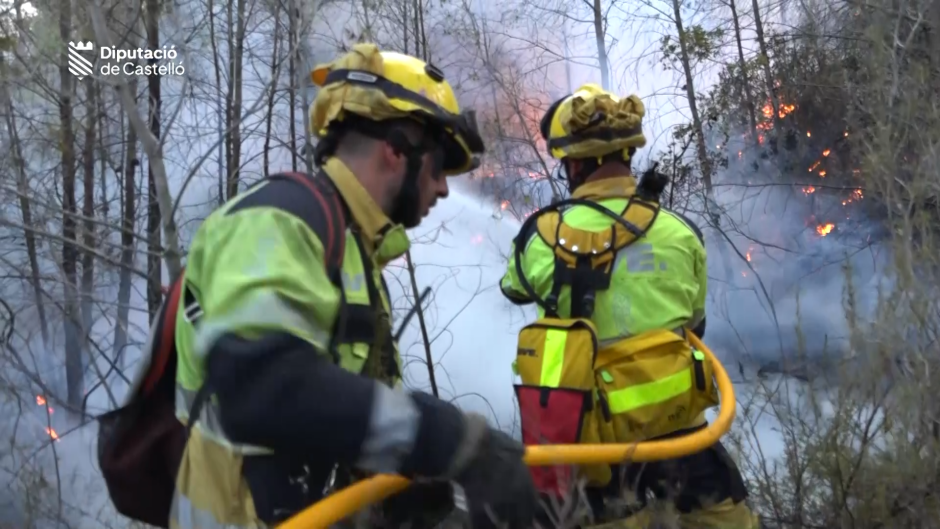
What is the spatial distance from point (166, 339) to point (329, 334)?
39cm

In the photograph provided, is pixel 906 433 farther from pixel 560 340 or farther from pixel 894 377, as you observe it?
pixel 560 340

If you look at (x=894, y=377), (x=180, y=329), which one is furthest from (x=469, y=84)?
(x=180, y=329)

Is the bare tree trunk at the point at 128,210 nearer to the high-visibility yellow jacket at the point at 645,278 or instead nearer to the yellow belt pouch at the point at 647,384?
the high-visibility yellow jacket at the point at 645,278

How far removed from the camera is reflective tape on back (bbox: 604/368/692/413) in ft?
8.53

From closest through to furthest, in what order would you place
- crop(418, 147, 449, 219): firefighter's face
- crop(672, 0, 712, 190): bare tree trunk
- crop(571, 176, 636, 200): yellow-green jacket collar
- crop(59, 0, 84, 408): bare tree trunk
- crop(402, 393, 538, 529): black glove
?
crop(402, 393, 538, 529): black glove, crop(418, 147, 449, 219): firefighter's face, crop(571, 176, 636, 200): yellow-green jacket collar, crop(59, 0, 84, 408): bare tree trunk, crop(672, 0, 712, 190): bare tree trunk

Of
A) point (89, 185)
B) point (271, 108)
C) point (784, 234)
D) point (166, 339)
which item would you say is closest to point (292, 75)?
point (271, 108)

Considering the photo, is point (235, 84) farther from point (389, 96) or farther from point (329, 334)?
point (329, 334)

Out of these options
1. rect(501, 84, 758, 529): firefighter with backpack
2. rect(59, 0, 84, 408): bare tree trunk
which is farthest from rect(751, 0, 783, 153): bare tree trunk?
rect(59, 0, 84, 408): bare tree trunk

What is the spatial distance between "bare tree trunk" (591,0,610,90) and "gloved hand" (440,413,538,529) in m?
6.51

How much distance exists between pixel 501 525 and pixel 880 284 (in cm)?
249

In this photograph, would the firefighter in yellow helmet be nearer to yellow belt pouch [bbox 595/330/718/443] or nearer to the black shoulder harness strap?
the black shoulder harness strap

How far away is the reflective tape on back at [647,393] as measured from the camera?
8.53ft

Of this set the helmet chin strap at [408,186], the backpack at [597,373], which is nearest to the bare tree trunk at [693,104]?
the backpack at [597,373]

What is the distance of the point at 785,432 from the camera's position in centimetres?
331
